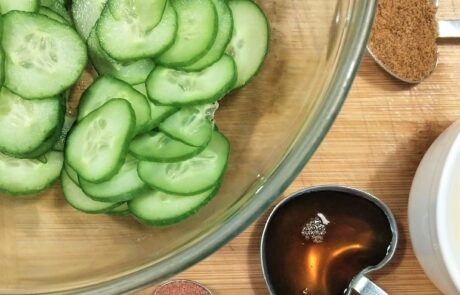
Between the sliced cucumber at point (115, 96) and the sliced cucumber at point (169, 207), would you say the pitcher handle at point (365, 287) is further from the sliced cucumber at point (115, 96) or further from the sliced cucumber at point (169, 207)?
the sliced cucumber at point (115, 96)

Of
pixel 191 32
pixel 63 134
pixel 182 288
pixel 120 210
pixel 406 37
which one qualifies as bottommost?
pixel 182 288

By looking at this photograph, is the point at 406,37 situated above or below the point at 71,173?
above

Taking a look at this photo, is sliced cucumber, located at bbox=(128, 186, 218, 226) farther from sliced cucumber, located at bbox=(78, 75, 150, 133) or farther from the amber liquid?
the amber liquid

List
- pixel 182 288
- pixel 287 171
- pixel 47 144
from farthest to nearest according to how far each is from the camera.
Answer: pixel 182 288, pixel 47 144, pixel 287 171

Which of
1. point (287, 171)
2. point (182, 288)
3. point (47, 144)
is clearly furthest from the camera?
point (182, 288)

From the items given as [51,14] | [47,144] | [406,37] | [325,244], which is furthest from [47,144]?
[406,37]

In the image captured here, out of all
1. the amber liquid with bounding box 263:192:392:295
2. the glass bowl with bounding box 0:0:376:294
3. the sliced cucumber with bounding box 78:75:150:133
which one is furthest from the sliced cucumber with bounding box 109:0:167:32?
the amber liquid with bounding box 263:192:392:295

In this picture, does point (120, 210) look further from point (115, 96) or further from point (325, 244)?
point (325, 244)
